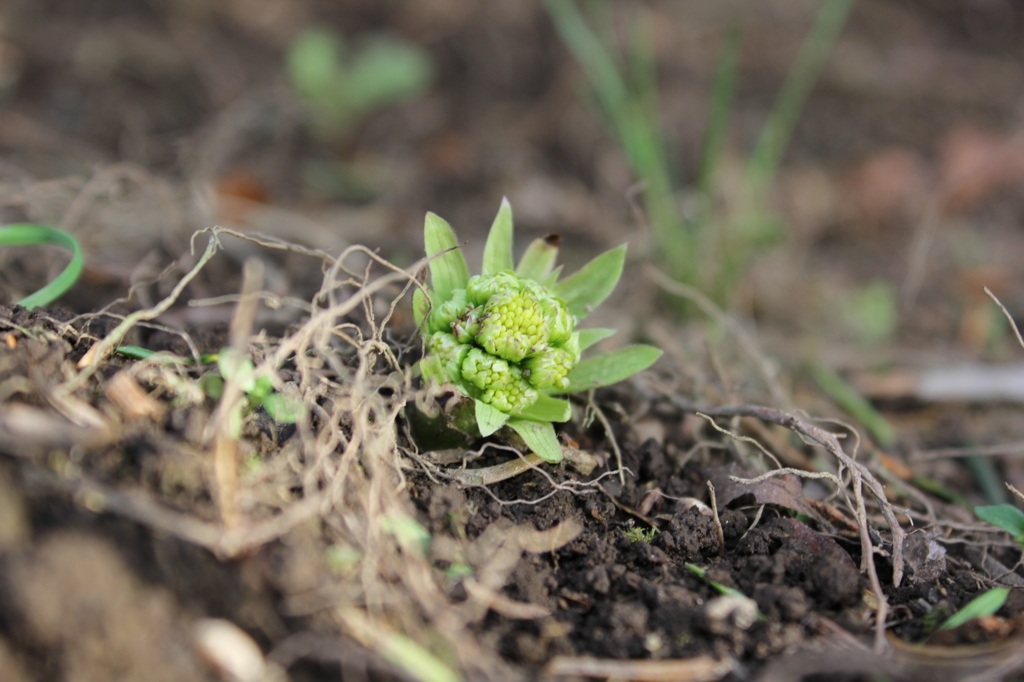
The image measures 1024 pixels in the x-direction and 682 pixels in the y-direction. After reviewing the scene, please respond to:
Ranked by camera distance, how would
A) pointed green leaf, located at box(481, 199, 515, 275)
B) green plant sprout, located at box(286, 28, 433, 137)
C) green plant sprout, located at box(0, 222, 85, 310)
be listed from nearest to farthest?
green plant sprout, located at box(0, 222, 85, 310) < pointed green leaf, located at box(481, 199, 515, 275) < green plant sprout, located at box(286, 28, 433, 137)

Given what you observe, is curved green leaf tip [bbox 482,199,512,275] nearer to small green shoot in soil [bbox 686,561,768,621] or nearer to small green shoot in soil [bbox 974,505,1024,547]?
small green shoot in soil [bbox 686,561,768,621]

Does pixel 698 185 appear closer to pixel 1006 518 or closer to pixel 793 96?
pixel 793 96

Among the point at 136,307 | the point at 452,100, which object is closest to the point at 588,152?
the point at 452,100

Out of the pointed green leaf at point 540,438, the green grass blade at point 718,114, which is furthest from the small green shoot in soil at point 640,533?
the green grass blade at point 718,114

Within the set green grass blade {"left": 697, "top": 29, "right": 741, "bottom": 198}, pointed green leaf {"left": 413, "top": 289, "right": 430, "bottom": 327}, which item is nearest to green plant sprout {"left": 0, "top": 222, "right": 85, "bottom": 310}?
pointed green leaf {"left": 413, "top": 289, "right": 430, "bottom": 327}

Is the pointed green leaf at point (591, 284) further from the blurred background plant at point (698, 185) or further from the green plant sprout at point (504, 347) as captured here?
the blurred background plant at point (698, 185)

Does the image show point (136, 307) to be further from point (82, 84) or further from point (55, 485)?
point (82, 84)

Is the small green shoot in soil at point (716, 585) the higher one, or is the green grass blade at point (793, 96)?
the green grass blade at point (793, 96)
